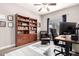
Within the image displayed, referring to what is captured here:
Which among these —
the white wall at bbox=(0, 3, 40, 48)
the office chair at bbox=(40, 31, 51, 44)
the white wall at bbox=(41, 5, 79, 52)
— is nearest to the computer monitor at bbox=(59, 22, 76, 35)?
the white wall at bbox=(41, 5, 79, 52)

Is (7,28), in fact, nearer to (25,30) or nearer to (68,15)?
(25,30)

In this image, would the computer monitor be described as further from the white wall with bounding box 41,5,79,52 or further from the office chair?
the office chair

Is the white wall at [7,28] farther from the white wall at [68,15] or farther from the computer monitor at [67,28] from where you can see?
the computer monitor at [67,28]

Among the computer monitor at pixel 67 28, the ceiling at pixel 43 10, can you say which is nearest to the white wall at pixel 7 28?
the ceiling at pixel 43 10

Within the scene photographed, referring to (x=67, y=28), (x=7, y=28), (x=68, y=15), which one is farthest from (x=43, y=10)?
(x=7, y=28)

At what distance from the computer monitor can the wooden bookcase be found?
1.72 feet

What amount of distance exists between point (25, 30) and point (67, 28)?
0.85 meters

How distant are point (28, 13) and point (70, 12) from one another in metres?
0.80

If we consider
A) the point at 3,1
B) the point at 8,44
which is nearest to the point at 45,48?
the point at 8,44

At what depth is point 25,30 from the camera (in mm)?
1827

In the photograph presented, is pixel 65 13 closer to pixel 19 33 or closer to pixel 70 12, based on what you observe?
pixel 70 12

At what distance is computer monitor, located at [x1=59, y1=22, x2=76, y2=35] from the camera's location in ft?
5.78

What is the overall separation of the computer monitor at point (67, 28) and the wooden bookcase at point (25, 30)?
525 millimetres

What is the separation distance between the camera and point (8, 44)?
5.44ft
